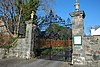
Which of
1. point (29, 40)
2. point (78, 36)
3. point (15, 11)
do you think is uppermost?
point (15, 11)

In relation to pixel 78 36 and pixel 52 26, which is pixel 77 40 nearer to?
pixel 78 36

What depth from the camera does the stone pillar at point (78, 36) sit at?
9370 millimetres

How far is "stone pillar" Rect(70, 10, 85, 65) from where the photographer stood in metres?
9.37

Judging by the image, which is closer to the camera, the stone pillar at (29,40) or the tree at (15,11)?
the stone pillar at (29,40)

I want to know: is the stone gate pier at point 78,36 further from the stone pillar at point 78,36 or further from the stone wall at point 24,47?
the stone wall at point 24,47

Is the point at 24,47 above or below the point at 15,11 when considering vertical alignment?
below

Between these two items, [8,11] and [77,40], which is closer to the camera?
[77,40]

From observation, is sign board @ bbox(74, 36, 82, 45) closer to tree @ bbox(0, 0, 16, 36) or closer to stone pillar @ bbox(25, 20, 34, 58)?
stone pillar @ bbox(25, 20, 34, 58)

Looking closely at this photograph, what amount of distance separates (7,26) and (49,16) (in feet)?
21.8

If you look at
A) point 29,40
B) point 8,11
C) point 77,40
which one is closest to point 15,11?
point 8,11

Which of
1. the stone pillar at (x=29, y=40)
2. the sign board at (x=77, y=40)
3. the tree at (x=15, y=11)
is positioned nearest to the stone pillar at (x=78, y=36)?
the sign board at (x=77, y=40)

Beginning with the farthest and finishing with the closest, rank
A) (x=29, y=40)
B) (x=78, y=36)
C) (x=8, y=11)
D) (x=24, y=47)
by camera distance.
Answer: (x=8, y=11) → (x=24, y=47) → (x=29, y=40) → (x=78, y=36)

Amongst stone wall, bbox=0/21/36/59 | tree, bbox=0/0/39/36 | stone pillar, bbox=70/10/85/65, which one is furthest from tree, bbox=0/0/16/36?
stone pillar, bbox=70/10/85/65

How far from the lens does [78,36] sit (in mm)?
9508
